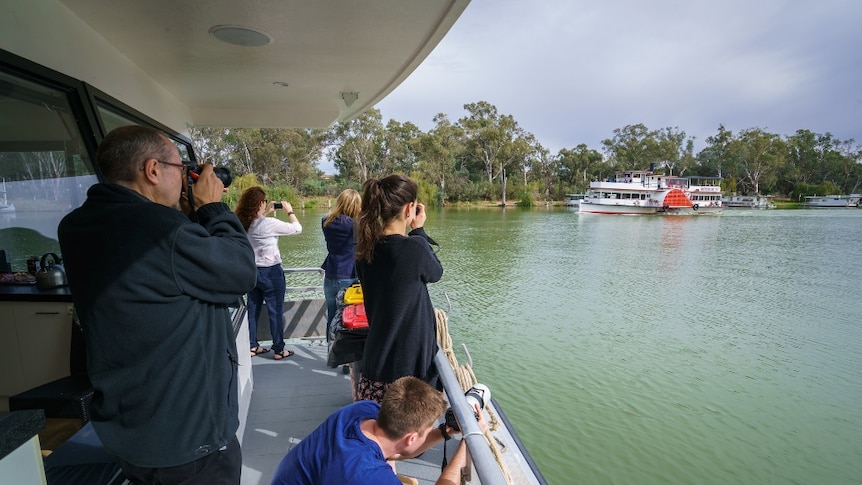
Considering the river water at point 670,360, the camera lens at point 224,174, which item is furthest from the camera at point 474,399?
the river water at point 670,360

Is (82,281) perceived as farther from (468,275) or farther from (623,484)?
(468,275)

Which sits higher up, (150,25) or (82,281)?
(150,25)

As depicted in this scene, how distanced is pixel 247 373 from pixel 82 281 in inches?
73.5

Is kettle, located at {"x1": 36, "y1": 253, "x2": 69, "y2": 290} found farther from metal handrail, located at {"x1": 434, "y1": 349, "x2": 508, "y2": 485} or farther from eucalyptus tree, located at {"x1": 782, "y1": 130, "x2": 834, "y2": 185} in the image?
eucalyptus tree, located at {"x1": 782, "y1": 130, "x2": 834, "y2": 185}

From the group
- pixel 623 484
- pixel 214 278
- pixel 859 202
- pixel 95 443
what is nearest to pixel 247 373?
pixel 95 443

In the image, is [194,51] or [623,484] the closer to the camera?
[194,51]

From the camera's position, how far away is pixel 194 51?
2660 millimetres

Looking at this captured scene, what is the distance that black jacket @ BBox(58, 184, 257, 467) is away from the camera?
3.48 feet

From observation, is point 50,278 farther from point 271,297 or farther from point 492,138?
point 492,138

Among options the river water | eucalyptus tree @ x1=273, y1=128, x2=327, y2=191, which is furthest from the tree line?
the river water

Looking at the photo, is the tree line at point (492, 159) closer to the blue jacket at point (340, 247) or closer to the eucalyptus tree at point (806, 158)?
→ the eucalyptus tree at point (806, 158)

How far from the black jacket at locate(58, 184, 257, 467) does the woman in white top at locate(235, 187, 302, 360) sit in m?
2.28

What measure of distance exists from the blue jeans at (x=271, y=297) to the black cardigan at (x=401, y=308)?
1921 millimetres

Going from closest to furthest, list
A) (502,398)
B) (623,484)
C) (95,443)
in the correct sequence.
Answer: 1. (95,443)
2. (623,484)
3. (502,398)
